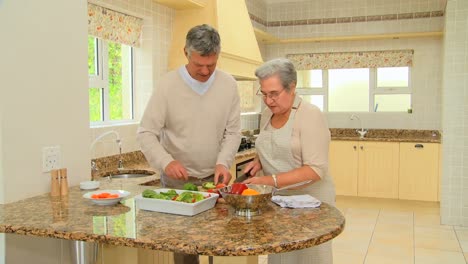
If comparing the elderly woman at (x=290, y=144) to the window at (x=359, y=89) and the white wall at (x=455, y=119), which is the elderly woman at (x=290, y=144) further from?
the window at (x=359, y=89)

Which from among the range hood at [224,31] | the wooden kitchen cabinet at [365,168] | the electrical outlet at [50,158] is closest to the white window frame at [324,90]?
the wooden kitchen cabinet at [365,168]

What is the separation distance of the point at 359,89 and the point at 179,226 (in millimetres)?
5823

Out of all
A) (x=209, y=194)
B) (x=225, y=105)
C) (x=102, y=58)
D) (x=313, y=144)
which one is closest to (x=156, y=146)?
(x=225, y=105)

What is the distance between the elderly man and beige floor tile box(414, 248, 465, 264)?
2.35m

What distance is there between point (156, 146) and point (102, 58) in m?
1.71

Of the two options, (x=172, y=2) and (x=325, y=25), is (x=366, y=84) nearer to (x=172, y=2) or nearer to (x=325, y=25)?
(x=325, y=25)

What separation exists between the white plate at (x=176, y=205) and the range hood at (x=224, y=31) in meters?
2.38

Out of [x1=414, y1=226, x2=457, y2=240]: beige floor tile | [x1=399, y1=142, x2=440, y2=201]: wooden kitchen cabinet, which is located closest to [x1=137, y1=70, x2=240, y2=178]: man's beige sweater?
[x1=414, y1=226, x2=457, y2=240]: beige floor tile

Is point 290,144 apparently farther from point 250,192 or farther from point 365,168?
point 365,168

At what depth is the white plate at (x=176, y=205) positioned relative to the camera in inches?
70.3

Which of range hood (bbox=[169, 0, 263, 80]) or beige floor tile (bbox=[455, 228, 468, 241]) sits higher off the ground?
range hood (bbox=[169, 0, 263, 80])

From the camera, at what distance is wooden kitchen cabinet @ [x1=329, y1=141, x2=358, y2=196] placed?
6.34m

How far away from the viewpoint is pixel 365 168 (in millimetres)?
6312

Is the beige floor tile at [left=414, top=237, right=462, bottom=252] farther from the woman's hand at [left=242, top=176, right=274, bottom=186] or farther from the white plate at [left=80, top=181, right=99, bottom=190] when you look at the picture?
the white plate at [left=80, top=181, right=99, bottom=190]
